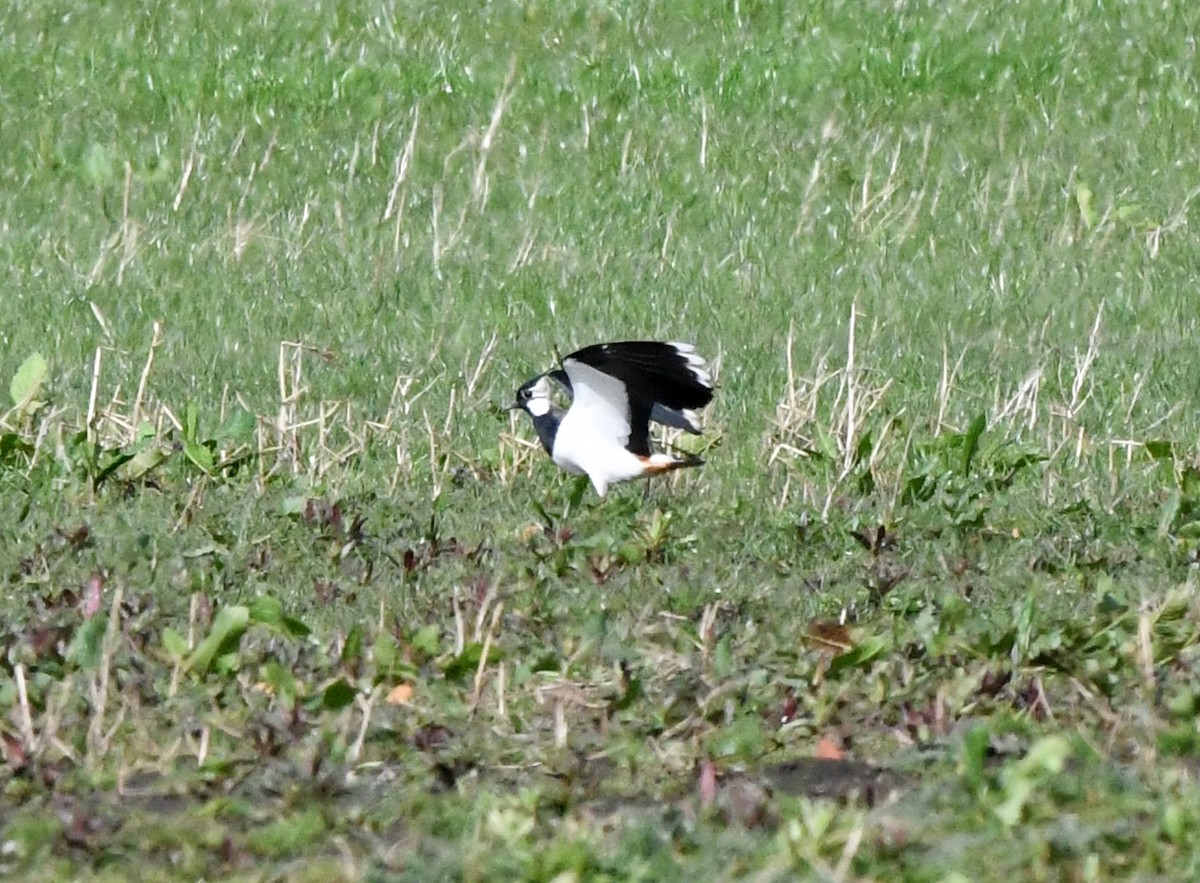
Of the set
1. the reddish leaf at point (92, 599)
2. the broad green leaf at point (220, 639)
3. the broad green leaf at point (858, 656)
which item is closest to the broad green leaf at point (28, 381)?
the reddish leaf at point (92, 599)

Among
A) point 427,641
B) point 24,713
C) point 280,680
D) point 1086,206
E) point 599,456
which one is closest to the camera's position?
point 24,713

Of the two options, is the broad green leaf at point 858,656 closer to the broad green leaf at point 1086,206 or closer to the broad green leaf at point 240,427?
the broad green leaf at point 240,427

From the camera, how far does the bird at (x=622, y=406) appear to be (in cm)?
642

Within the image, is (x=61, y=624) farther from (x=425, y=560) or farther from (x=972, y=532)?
(x=972, y=532)

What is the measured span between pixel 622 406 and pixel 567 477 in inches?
26.1

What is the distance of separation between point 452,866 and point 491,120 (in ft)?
→ 34.9

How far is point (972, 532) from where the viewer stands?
6.46 m

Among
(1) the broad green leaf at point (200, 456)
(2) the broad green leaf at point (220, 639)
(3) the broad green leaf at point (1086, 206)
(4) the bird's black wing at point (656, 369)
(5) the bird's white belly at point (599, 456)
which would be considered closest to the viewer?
(2) the broad green leaf at point (220, 639)

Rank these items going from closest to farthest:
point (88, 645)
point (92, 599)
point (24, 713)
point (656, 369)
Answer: point (24, 713), point (88, 645), point (92, 599), point (656, 369)

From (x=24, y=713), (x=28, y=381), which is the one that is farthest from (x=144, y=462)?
(x=24, y=713)

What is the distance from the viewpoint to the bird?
642 cm

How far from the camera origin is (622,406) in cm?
687

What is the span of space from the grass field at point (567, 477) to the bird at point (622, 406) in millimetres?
166

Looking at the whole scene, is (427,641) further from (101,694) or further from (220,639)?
(101,694)
